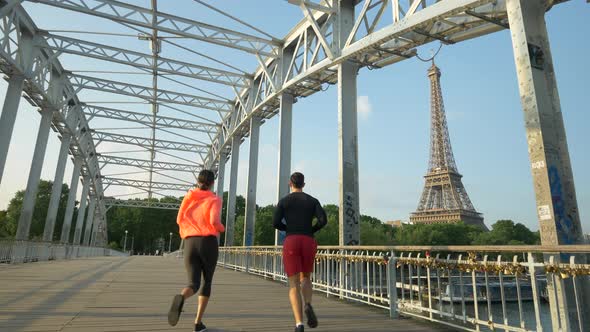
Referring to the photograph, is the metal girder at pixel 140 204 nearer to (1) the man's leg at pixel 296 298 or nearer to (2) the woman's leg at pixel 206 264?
(2) the woman's leg at pixel 206 264

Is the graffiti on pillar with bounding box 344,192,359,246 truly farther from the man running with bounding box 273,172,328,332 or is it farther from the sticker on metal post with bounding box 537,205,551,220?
the man running with bounding box 273,172,328,332

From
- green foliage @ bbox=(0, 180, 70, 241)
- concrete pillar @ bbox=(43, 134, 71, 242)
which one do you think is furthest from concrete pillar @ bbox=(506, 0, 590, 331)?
green foliage @ bbox=(0, 180, 70, 241)

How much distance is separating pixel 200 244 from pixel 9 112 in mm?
14062

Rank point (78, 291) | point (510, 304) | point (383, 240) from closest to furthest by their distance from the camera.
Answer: point (78, 291), point (510, 304), point (383, 240)

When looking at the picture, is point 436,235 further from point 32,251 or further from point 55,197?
point 32,251

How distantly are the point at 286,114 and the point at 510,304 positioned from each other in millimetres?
44239

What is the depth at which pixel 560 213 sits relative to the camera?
495cm

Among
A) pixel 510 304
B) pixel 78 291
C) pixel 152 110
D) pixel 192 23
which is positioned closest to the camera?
pixel 78 291

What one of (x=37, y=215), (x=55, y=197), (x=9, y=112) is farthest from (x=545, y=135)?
(x=37, y=215)

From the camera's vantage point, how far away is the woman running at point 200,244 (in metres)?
3.79

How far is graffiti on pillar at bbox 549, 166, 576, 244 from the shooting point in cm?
488

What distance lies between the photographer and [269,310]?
561 centimetres

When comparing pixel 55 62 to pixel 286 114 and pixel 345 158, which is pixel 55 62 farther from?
pixel 345 158

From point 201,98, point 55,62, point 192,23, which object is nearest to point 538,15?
point 192,23
